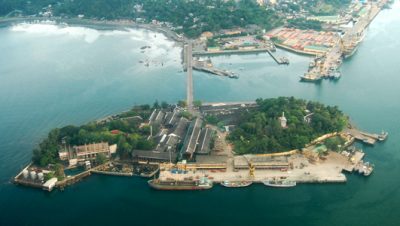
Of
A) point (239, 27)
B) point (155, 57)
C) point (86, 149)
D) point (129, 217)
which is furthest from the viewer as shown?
point (239, 27)

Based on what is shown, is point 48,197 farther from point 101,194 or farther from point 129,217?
point 129,217

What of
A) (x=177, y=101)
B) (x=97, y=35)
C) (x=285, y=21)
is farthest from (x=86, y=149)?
(x=285, y=21)

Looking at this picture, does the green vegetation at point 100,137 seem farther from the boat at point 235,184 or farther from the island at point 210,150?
the boat at point 235,184

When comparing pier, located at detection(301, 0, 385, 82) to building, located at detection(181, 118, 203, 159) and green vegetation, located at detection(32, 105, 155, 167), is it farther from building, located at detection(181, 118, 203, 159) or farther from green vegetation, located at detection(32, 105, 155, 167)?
green vegetation, located at detection(32, 105, 155, 167)

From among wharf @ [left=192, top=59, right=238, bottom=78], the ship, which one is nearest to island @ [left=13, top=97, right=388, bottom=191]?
wharf @ [left=192, top=59, right=238, bottom=78]

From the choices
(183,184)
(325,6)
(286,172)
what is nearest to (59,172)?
(183,184)
